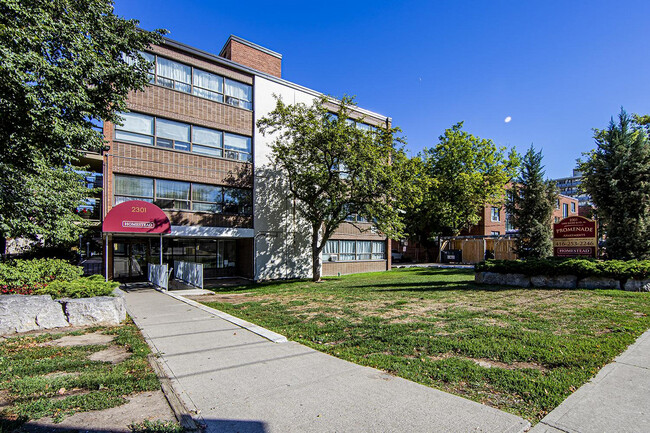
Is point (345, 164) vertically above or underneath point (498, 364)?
above

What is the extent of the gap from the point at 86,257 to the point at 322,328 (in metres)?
→ 26.2

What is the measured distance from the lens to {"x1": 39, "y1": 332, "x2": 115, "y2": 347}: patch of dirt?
6.26 metres

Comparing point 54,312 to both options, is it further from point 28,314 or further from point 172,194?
point 172,194

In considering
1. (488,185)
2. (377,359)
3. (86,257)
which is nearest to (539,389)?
(377,359)

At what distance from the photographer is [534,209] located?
17234 mm

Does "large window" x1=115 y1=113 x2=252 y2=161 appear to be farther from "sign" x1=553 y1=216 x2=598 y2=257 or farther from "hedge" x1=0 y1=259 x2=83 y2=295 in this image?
"sign" x1=553 y1=216 x2=598 y2=257

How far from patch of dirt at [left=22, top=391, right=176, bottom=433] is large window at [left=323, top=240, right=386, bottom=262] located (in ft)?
68.1

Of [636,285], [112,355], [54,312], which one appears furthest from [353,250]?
[112,355]

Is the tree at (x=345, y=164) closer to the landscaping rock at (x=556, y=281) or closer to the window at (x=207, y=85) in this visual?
the window at (x=207, y=85)

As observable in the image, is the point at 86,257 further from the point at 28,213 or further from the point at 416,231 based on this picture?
the point at 416,231

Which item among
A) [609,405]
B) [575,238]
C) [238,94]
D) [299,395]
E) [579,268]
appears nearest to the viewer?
[609,405]

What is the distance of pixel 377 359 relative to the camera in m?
5.19

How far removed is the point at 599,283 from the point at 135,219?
1763cm

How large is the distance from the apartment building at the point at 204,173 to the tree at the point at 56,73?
688 cm
